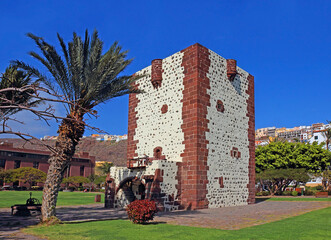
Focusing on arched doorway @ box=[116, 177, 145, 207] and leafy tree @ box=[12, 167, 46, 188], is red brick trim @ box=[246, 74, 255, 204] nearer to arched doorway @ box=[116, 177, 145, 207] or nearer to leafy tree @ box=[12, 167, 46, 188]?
arched doorway @ box=[116, 177, 145, 207]

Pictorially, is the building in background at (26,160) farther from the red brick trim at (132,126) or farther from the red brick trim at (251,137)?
the red brick trim at (251,137)

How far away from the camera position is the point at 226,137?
19.8 metres

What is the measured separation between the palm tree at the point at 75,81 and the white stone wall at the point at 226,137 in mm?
7312

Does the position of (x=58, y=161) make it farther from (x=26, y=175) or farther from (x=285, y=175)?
(x=26, y=175)

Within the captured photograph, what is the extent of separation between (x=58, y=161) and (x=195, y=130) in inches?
326

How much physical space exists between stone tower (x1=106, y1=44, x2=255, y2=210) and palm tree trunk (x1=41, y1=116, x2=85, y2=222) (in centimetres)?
579

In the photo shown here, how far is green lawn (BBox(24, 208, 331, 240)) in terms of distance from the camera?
8672 millimetres

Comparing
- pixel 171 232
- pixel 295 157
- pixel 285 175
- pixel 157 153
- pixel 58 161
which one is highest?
pixel 295 157

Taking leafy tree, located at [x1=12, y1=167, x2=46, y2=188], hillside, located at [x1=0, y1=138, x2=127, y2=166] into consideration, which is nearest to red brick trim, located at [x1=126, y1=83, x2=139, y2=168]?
leafy tree, located at [x1=12, y1=167, x2=46, y2=188]

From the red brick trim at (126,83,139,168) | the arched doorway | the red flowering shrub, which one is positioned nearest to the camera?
the red flowering shrub

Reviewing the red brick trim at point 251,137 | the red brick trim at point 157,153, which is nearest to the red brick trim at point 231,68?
the red brick trim at point 251,137

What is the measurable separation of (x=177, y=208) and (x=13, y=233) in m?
9.29

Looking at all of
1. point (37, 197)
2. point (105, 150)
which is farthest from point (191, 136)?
point (105, 150)

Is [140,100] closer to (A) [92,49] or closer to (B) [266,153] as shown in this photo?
(A) [92,49]
